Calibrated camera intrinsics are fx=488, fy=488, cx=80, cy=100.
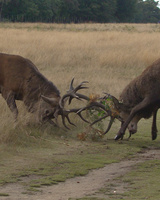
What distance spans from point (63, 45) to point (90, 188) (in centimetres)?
2007

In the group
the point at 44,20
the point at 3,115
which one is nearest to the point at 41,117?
the point at 3,115

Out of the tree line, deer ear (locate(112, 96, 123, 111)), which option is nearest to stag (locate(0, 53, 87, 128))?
deer ear (locate(112, 96, 123, 111))

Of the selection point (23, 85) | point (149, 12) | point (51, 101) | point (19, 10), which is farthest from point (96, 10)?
point (51, 101)

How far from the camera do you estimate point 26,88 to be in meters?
10.8

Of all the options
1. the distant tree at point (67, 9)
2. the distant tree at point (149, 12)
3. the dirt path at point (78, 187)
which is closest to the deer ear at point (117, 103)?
the dirt path at point (78, 187)

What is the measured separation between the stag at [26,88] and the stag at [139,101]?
0.94 meters

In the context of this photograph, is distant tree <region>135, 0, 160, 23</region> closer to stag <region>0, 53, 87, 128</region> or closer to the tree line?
the tree line

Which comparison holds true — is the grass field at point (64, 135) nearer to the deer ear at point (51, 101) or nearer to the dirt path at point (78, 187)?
the dirt path at point (78, 187)

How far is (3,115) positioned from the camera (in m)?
10.3

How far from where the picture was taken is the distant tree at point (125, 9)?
9162cm

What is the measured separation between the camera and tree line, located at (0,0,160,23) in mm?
65250

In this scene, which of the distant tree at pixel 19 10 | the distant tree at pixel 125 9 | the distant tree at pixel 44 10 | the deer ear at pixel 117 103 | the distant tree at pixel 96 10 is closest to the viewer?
the deer ear at pixel 117 103

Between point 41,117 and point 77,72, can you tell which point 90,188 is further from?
point 77,72

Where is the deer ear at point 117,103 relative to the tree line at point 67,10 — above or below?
below
